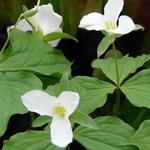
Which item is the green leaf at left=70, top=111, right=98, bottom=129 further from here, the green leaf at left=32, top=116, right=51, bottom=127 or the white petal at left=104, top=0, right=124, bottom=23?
the white petal at left=104, top=0, right=124, bottom=23

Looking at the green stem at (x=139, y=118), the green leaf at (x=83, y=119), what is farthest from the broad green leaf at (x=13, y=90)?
the green stem at (x=139, y=118)

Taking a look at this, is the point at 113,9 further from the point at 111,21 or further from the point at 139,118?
the point at 139,118

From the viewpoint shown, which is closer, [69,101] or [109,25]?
[69,101]

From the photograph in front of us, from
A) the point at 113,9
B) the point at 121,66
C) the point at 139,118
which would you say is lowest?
the point at 139,118

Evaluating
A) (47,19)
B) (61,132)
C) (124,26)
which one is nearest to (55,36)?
(47,19)

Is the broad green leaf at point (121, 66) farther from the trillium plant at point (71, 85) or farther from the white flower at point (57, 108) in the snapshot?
the white flower at point (57, 108)

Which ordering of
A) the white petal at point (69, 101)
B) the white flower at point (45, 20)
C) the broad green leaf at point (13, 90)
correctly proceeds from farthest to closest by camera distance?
the white flower at point (45, 20), the broad green leaf at point (13, 90), the white petal at point (69, 101)

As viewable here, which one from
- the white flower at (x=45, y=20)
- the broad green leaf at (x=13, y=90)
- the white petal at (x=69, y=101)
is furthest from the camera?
the white flower at (x=45, y=20)
